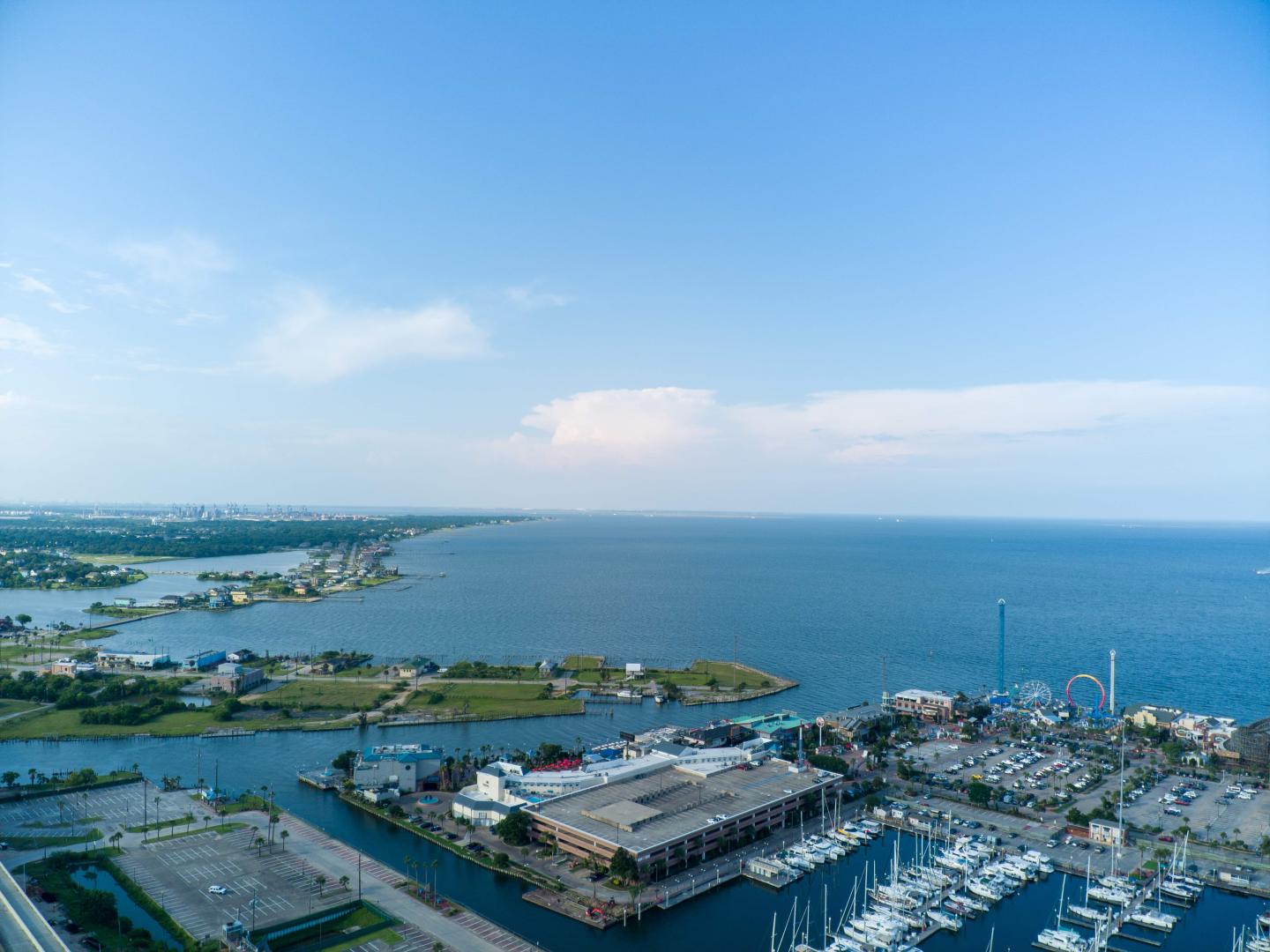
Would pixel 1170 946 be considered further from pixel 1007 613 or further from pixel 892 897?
pixel 1007 613

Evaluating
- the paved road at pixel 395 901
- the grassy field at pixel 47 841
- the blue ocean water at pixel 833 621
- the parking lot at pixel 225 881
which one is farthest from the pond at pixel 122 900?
the blue ocean water at pixel 833 621

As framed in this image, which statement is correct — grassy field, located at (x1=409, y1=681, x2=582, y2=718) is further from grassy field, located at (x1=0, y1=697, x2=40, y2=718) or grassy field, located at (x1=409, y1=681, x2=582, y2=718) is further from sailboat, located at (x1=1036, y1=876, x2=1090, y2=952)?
sailboat, located at (x1=1036, y1=876, x2=1090, y2=952)


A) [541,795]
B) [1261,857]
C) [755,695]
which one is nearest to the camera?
[1261,857]

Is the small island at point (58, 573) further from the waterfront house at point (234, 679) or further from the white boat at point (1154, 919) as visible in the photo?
the white boat at point (1154, 919)

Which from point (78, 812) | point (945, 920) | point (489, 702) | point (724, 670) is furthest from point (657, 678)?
point (78, 812)

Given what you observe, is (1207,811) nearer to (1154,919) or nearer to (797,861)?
(1154,919)

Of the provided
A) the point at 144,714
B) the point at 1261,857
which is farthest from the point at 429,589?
the point at 1261,857
